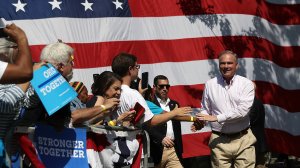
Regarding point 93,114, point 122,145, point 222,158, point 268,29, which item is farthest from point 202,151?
point 93,114

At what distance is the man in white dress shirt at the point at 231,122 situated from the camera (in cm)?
787

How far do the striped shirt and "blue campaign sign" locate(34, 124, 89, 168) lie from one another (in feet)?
2.36

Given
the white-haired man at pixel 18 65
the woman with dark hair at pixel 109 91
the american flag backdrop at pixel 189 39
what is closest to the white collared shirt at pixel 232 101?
the american flag backdrop at pixel 189 39

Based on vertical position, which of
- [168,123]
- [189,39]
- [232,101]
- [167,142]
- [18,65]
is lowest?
[167,142]

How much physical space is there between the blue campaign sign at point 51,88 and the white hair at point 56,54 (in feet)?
1.05

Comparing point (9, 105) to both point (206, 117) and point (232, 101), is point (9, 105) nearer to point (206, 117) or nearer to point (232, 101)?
point (206, 117)

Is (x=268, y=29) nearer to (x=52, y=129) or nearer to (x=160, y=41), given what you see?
(x=160, y=41)

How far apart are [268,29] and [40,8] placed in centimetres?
351

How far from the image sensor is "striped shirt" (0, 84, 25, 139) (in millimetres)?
4168

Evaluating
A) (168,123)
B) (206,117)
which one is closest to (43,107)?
(206,117)

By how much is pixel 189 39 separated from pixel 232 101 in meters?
1.96

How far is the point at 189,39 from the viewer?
966 centimetres

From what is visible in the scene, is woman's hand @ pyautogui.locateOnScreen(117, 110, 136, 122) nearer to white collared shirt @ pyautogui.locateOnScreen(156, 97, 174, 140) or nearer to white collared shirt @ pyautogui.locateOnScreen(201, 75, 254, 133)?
white collared shirt @ pyautogui.locateOnScreen(201, 75, 254, 133)

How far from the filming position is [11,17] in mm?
8180
